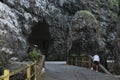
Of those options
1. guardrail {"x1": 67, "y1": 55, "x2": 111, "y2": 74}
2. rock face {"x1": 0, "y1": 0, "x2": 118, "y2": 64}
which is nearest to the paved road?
rock face {"x1": 0, "y1": 0, "x2": 118, "y2": 64}

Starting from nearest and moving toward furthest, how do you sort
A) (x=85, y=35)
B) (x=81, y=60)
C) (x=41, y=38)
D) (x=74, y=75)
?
(x=74, y=75) < (x=81, y=60) < (x=85, y=35) < (x=41, y=38)

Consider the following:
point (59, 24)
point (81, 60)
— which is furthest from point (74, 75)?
point (59, 24)

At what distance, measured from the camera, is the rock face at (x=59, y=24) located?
34188 millimetres

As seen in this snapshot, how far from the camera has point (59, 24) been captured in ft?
153

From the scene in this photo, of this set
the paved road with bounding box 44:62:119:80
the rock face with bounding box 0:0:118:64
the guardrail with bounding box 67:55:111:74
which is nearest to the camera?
the paved road with bounding box 44:62:119:80

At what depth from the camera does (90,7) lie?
168ft

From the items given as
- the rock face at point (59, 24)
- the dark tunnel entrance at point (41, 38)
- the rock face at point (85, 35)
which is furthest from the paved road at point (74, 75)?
the dark tunnel entrance at point (41, 38)

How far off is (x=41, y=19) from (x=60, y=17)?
727 cm

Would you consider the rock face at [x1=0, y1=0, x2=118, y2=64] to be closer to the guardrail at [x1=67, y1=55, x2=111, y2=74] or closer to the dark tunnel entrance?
the dark tunnel entrance

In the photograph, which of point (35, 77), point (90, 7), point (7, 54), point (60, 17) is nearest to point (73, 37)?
point (60, 17)

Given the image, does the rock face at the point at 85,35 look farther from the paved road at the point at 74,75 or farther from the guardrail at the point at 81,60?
the paved road at the point at 74,75

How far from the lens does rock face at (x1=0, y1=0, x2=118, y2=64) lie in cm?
3419

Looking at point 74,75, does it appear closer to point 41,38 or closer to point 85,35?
point 85,35

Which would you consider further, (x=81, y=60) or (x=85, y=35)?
(x=85, y=35)
